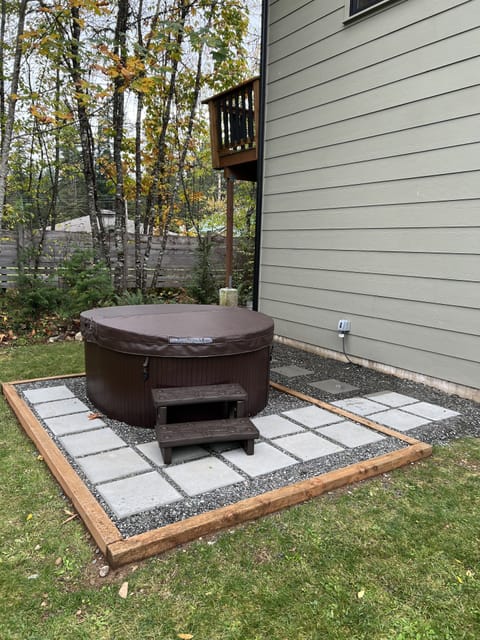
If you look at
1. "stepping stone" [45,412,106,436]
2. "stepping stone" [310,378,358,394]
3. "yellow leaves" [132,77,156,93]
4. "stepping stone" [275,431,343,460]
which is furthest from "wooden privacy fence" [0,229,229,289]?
"stepping stone" [275,431,343,460]

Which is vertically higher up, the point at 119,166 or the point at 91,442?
the point at 119,166

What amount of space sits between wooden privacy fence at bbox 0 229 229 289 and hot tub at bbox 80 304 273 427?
3437 millimetres

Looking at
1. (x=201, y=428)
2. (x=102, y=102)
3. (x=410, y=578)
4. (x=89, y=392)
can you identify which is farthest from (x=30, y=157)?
(x=410, y=578)

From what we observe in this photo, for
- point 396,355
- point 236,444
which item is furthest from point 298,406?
point 396,355

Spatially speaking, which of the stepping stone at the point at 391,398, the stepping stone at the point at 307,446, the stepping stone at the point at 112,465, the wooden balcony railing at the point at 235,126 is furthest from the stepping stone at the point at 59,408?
the wooden balcony railing at the point at 235,126

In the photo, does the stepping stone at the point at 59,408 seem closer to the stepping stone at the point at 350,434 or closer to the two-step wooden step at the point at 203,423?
the two-step wooden step at the point at 203,423

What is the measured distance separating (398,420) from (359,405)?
35cm

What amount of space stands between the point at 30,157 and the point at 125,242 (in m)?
3.20

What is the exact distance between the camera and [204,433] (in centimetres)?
241

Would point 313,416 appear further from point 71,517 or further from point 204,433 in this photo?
point 71,517

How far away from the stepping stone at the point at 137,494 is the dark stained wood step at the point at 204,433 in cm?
17

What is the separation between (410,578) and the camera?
1.64 metres

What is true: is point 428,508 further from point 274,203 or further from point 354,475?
point 274,203

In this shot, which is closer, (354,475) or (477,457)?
(354,475)
